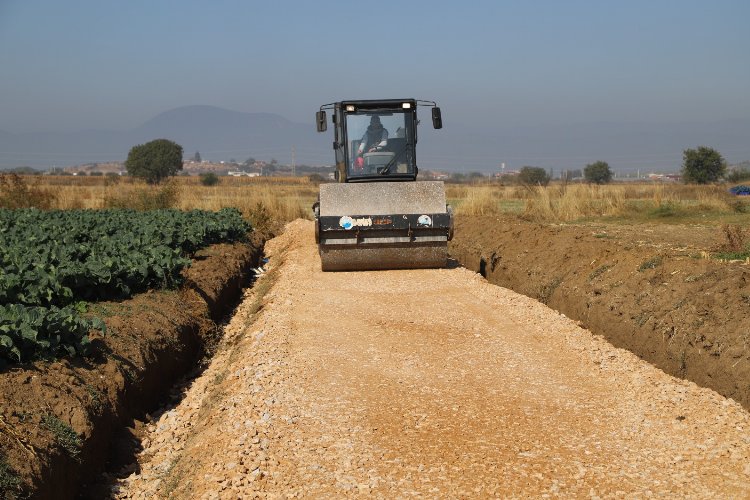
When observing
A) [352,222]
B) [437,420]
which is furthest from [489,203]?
[437,420]

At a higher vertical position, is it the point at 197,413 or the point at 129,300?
the point at 129,300

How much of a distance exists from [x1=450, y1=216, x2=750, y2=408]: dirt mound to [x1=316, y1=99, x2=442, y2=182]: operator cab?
270cm

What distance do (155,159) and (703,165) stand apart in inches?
2488

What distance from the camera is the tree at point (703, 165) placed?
6788cm

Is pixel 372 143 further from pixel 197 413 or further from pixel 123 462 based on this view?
pixel 123 462

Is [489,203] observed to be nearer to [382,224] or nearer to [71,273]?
[382,224]

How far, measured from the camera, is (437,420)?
7.08 m

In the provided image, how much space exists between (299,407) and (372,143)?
10654 mm

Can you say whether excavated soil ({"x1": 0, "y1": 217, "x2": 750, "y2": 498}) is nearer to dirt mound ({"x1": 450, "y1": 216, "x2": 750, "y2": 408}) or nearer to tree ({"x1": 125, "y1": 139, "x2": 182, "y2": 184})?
dirt mound ({"x1": 450, "y1": 216, "x2": 750, "y2": 408})

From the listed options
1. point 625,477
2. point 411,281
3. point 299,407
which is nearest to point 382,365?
point 299,407

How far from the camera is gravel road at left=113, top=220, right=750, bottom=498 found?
5.87 m

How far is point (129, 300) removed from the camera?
35.9ft

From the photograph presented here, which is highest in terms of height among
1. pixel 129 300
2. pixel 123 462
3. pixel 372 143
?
pixel 372 143

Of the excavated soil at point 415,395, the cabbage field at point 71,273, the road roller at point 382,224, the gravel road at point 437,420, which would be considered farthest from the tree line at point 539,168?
the gravel road at point 437,420
